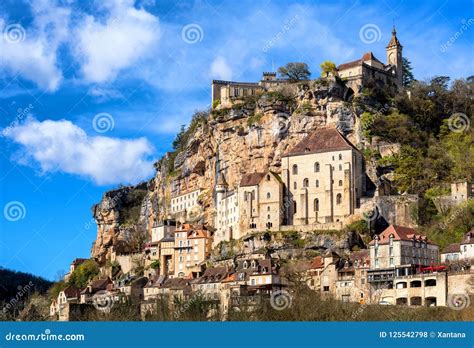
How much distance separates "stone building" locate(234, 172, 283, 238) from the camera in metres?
98.2

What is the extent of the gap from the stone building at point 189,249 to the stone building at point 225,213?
1.30 metres

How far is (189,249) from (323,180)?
744 inches

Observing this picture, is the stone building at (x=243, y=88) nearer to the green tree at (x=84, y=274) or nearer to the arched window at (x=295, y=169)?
the arched window at (x=295, y=169)

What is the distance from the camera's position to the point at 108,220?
132 meters

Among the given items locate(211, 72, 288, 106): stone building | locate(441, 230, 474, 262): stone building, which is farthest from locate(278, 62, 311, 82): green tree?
locate(441, 230, 474, 262): stone building

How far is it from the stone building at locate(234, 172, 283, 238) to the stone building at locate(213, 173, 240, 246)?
1.39 m

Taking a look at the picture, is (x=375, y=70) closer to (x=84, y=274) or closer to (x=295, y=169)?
(x=295, y=169)

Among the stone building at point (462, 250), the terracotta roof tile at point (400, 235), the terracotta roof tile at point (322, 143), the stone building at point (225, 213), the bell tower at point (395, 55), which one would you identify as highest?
the bell tower at point (395, 55)

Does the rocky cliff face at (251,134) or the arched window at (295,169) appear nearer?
the arched window at (295,169)

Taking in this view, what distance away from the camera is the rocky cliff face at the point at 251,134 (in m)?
106

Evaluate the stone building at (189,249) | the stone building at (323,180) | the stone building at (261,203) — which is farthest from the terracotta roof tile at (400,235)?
the stone building at (189,249)

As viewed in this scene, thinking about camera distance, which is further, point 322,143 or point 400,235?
point 322,143

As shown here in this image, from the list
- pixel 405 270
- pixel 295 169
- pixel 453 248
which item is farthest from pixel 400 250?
pixel 295 169

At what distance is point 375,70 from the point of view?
115688mm
